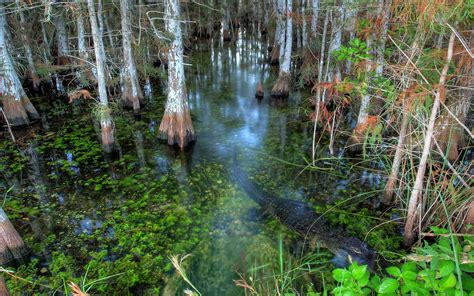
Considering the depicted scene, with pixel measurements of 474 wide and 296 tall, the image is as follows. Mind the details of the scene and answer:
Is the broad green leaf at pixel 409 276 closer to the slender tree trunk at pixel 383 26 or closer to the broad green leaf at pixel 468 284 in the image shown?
the broad green leaf at pixel 468 284

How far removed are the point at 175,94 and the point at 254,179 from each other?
2.90 m

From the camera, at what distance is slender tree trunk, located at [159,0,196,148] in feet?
23.4

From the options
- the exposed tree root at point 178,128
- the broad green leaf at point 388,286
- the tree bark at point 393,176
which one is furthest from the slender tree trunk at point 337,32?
the broad green leaf at point 388,286

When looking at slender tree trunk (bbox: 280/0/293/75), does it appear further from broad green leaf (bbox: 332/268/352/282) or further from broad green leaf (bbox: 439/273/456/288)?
broad green leaf (bbox: 439/273/456/288)

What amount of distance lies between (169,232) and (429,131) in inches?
158

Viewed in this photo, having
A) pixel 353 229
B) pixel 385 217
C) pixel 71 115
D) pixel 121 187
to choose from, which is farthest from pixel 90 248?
pixel 71 115

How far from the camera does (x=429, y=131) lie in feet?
12.6

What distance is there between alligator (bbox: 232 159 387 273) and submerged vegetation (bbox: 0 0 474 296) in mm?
31

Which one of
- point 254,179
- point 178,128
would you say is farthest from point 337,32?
point 178,128

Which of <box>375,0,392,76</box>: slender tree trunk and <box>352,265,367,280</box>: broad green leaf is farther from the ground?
<box>375,0,392,76</box>: slender tree trunk

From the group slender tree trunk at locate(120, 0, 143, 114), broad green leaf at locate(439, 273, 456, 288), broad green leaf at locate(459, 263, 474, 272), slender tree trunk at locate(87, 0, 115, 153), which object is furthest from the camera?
slender tree trunk at locate(120, 0, 143, 114)

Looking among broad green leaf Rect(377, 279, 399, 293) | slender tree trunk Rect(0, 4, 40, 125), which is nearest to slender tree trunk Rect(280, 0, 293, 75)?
slender tree trunk Rect(0, 4, 40, 125)

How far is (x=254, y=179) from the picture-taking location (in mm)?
6723

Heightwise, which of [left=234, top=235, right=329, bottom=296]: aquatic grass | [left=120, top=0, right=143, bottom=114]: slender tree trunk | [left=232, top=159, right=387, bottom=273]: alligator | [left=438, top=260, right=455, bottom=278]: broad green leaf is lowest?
[left=234, top=235, right=329, bottom=296]: aquatic grass
